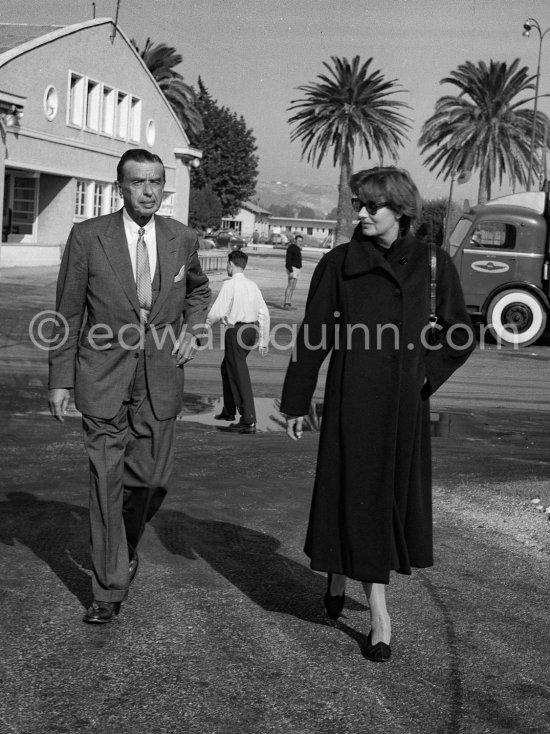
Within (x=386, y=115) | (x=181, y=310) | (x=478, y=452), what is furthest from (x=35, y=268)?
(x=181, y=310)

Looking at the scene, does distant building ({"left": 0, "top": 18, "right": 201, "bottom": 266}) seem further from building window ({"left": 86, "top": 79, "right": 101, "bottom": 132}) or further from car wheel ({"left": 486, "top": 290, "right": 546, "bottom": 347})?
car wheel ({"left": 486, "top": 290, "right": 546, "bottom": 347})

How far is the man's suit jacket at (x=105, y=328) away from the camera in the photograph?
4461mm

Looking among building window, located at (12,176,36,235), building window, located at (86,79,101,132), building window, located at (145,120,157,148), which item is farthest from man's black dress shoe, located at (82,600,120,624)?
building window, located at (145,120,157,148)

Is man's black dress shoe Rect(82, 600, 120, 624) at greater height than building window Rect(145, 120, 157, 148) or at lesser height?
lesser

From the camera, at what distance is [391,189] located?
13.7ft

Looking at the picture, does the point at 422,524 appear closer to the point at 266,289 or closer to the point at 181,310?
the point at 181,310

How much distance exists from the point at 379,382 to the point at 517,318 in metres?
16.7

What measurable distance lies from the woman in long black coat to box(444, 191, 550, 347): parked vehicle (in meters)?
16.4

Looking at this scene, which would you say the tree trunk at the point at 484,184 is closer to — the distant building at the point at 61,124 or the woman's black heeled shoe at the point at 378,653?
the distant building at the point at 61,124

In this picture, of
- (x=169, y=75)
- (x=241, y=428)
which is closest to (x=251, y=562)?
(x=241, y=428)

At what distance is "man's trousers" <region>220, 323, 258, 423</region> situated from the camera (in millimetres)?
10216

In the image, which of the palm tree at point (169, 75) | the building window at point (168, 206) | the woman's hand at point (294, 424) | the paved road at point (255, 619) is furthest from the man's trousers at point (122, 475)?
the palm tree at point (169, 75)

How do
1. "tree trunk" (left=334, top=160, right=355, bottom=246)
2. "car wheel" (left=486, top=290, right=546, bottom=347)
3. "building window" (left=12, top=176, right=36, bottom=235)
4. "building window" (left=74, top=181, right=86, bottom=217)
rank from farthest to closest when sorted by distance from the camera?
"tree trunk" (left=334, top=160, right=355, bottom=246), "building window" (left=74, top=181, right=86, bottom=217), "building window" (left=12, top=176, right=36, bottom=235), "car wheel" (left=486, top=290, right=546, bottom=347)

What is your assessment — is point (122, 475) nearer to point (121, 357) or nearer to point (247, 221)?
point (121, 357)
